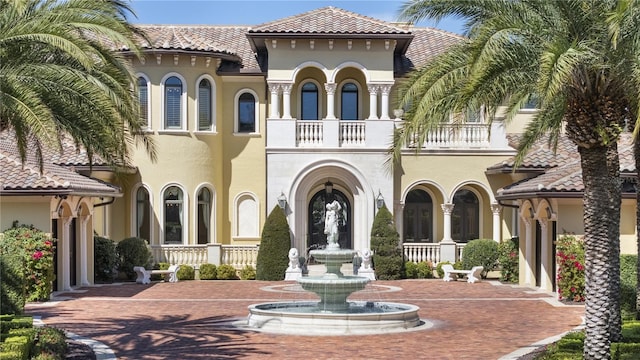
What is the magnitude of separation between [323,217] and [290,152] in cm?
411

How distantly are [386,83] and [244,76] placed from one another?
517 centimetres

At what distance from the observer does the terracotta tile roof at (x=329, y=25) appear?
33719 mm

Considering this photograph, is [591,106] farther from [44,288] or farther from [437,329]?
[44,288]

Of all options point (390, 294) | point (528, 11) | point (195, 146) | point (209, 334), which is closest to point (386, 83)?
point (195, 146)

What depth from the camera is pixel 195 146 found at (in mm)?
34188

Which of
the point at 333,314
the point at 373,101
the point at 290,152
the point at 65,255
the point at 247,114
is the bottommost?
the point at 333,314

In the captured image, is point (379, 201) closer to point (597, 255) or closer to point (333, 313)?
point (333, 313)

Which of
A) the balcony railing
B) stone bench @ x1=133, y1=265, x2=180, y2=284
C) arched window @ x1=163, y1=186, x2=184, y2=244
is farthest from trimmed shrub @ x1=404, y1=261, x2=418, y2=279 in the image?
arched window @ x1=163, y1=186, x2=184, y2=244

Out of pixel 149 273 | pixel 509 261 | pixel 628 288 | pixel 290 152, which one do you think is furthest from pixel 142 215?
pixel 628 288

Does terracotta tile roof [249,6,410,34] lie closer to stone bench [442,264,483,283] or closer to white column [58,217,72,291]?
stone bench [442,264,483,283]

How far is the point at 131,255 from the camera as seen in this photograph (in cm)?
3184

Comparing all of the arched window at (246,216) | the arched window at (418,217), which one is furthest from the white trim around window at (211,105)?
the arched window at (418,217)

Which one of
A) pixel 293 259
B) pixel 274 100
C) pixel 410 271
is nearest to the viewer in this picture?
pixel 293 259

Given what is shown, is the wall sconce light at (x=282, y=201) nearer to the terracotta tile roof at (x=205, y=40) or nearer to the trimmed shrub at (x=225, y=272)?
the trimmed shrub at (x=225, y=272)
